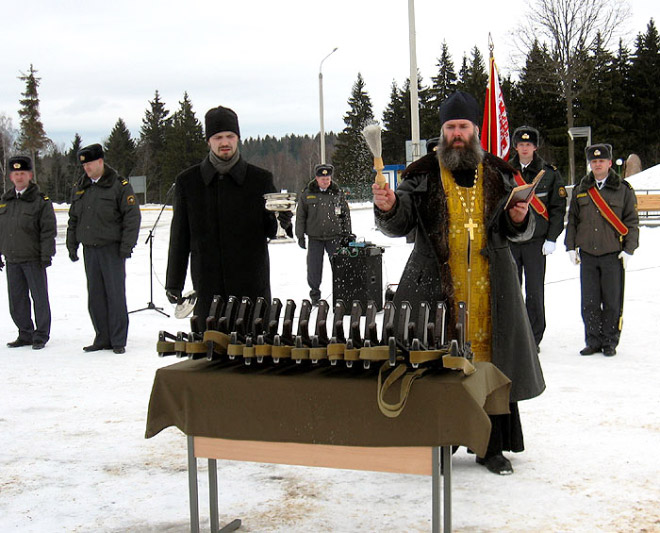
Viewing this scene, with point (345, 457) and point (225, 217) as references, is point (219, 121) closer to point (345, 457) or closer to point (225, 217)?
point (225, 217)

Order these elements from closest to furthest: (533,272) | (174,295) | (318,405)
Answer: (318,405) < (174,295) < (533,272)

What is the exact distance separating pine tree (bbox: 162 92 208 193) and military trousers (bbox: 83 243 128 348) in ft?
190

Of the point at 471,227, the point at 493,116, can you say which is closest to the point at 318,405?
the point at 471,227

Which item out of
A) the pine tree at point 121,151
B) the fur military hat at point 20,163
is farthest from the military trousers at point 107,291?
the pine tree at point 121,151

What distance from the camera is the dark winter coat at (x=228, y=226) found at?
15.6 ft

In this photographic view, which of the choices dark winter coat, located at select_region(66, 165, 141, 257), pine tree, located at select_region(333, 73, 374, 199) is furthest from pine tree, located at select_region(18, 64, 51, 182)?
dark winter coat, located at select_region(66, 165, 141, 257)

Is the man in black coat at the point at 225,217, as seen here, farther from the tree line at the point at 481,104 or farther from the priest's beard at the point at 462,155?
the tree line at the point at 481,104

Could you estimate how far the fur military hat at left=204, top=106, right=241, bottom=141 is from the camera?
4.68m

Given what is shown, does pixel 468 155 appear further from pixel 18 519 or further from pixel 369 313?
pixel 18 519

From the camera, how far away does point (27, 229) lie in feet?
27.7

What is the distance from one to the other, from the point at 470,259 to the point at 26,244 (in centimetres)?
584

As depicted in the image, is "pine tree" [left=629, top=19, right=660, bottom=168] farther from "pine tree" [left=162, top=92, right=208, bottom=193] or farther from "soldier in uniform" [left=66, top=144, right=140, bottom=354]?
"soldier in uniform" [left=66, top=144, right=140, bottom=354]

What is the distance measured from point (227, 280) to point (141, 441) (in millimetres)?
1279

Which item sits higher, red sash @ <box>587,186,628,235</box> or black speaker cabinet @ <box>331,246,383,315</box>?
red sash @ <box>587,186,628,235</box>
